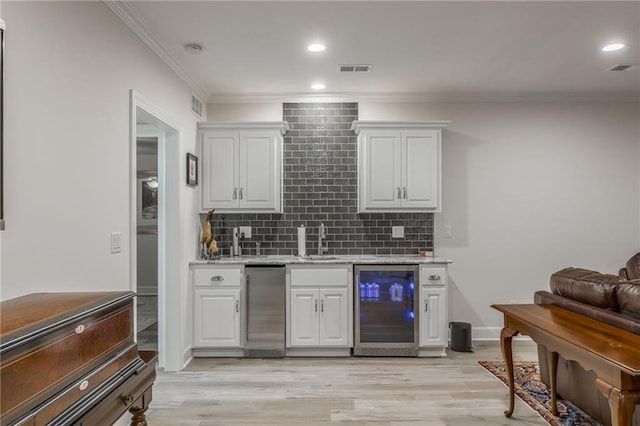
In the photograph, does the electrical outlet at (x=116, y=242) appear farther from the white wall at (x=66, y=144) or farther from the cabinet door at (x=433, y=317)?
the cabinet door at (x=433, y=317)

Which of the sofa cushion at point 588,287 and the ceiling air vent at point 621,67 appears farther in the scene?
the ceiling air vent at point 621,67

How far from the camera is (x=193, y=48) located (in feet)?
10.7

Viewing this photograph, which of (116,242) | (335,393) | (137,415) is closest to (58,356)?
(137,415)

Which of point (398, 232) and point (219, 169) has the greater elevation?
point (219, 169)

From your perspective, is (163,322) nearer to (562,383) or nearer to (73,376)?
(73,376)

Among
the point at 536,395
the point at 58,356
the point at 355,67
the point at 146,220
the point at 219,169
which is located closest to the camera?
the point at 58,356

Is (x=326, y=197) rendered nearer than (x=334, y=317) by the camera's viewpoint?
No

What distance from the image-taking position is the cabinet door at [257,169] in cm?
431

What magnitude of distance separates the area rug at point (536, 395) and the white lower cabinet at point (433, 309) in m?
0.45

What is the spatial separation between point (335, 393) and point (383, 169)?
2.33 meters

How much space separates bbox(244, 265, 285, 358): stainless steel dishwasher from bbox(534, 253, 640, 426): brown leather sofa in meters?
2.31

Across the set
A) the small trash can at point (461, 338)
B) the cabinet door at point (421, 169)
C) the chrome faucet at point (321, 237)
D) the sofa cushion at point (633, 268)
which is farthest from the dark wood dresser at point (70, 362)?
the sofa cushion at point (633, 268)

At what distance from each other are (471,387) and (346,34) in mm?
3031

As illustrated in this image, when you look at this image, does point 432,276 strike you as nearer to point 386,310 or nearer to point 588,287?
point 386,310
